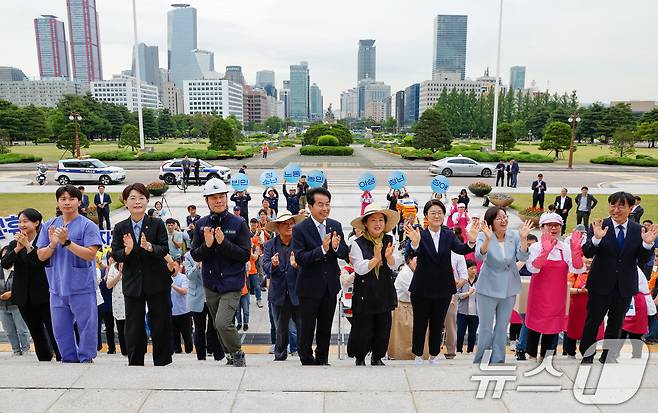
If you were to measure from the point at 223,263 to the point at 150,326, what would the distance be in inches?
39.1

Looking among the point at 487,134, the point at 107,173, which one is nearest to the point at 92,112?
the point at 107,173

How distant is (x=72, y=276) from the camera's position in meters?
4.48

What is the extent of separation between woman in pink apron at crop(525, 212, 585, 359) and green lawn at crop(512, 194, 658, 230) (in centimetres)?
1114

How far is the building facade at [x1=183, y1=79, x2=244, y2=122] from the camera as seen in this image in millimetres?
180250

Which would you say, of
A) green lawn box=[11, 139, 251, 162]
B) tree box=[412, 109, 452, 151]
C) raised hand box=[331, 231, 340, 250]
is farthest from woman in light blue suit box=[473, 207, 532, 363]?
green lawn box=[11, 139, 251, 162]

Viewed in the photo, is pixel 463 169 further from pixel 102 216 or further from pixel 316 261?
pixel 316 261

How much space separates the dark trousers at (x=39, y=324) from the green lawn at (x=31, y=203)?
12621mm

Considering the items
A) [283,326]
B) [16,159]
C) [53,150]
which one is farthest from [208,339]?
→ [53,150]

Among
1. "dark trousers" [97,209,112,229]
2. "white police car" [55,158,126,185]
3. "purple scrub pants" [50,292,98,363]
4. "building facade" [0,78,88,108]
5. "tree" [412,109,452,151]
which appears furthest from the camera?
"building facade" [0,78,88,108]

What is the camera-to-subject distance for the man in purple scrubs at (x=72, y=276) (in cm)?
446

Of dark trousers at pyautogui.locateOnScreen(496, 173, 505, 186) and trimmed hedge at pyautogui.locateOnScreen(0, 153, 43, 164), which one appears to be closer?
dark trousers at pyautogui.locateOnScreen(496, 173, 505, 186)

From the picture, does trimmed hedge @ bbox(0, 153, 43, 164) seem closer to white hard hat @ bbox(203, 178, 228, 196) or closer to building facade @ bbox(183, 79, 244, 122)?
white hard hat @ bbox(203, 178, 228, 196)

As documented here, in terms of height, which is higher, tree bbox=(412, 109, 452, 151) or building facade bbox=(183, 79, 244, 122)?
building facade bbox=(183, 79, 244, 122)

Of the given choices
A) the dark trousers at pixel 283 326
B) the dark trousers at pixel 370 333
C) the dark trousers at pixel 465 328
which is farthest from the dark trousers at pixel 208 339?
the dark trousers at pixel 465 328
